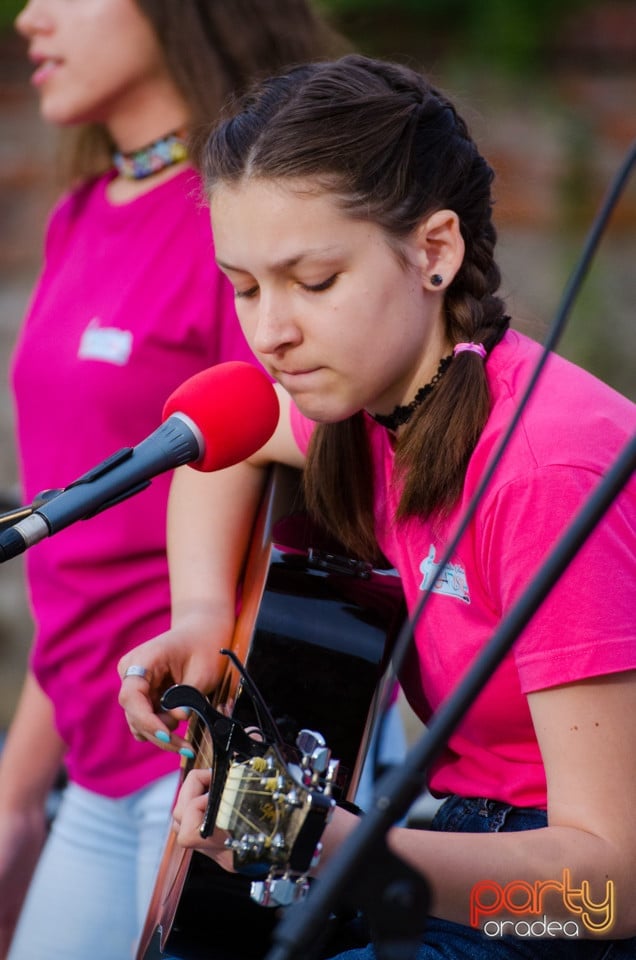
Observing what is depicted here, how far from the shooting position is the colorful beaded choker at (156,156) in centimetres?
201

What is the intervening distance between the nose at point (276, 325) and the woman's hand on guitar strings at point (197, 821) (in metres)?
0.45

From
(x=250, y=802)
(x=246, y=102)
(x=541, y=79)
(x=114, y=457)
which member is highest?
(x=246, y=102)

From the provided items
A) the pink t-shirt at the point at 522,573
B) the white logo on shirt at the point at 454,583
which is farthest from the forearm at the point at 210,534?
the white logo on shirt at the point at 454,583

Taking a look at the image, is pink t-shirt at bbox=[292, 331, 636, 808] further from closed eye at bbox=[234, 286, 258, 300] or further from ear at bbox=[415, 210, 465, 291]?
closed eye at bbox=[234, 286, 258, 300]

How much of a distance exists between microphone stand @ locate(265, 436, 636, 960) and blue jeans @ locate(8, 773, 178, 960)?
1.05 meters

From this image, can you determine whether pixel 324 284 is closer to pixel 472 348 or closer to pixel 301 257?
pixel 301 257

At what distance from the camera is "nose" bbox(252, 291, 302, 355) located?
1.29m

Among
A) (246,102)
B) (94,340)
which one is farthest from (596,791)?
(94,340)

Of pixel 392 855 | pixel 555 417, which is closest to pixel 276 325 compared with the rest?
pixel 555 417

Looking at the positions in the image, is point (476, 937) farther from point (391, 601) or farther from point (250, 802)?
point (391, 601)

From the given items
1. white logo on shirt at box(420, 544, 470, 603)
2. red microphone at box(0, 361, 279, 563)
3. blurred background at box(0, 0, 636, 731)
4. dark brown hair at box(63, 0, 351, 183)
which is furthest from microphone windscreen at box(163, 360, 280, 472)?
blurred background at box(0, 0, 636, 731)

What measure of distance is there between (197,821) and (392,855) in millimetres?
300

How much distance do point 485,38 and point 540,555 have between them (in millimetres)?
3317

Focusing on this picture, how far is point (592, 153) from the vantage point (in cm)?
406
